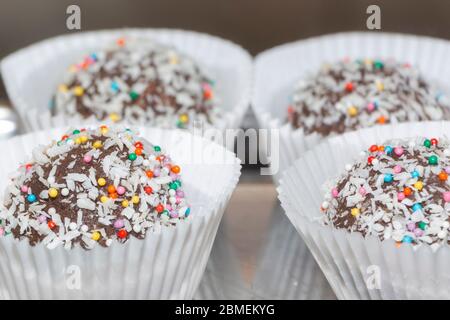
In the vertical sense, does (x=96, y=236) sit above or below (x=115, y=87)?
below

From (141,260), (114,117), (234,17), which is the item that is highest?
(234,17)

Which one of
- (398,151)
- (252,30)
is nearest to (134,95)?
(398,151)

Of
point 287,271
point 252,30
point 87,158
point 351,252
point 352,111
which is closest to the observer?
point 351,252

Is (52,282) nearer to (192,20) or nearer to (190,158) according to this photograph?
(190,158)

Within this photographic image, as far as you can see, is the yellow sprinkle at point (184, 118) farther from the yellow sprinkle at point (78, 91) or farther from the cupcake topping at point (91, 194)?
the cupcake topping at point (91, 194)

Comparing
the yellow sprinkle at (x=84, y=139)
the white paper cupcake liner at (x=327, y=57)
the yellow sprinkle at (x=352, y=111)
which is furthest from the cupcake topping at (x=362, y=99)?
the yellow sprinkle at (x=84, y=139)

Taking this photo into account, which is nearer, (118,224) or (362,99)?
(118,224)

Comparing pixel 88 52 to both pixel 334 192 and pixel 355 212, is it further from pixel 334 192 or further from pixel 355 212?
pixel 355 212

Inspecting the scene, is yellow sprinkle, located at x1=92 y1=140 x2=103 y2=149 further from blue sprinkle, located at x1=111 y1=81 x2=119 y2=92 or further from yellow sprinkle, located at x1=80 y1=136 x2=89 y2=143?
blue sprinkle, located at x1=111 y1=81 x2=119 y2=92
